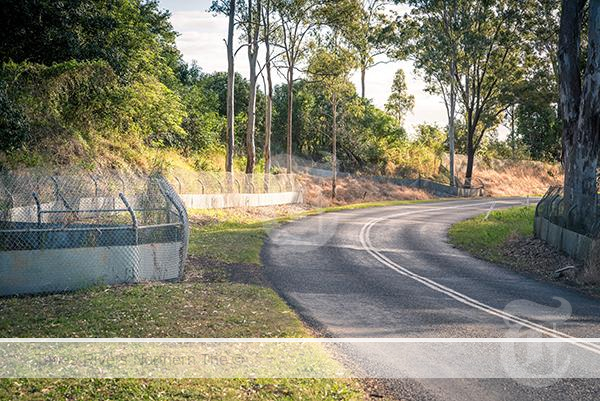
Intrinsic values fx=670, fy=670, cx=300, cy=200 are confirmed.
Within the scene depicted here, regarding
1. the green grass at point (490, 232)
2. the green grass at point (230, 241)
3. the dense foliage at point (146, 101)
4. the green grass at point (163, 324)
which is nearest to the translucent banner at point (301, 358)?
the green grass at point (163, 324)

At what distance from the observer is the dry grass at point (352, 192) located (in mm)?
47219

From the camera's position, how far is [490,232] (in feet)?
86.0

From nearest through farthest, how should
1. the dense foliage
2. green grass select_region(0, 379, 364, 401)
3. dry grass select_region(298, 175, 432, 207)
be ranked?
1. green grass select_region(0, 379, 364, 401)
2. the dense foliage
3. dry grass select_region(298, 175, 432, 207)

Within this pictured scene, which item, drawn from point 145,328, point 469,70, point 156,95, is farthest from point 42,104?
point 469,70

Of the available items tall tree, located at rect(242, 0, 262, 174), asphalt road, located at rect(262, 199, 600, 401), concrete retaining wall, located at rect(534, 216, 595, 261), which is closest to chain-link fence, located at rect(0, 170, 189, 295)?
asphalt road, located at rect(262, 199, 600, 401)

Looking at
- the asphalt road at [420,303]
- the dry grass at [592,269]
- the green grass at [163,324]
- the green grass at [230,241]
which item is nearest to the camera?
the green grass at [163,324]

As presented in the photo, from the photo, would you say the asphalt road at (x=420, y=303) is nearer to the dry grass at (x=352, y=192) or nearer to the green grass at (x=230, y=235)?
the green grass at (x=230, y=235)

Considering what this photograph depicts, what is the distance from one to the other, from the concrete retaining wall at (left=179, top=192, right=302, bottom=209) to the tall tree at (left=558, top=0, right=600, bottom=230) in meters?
16.4

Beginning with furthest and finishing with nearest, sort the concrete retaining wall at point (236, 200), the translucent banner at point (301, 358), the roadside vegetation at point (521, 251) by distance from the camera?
1. the concrete retaining wall at point (236, 200)
2. the roadside vegetation at point (521, 251)
3. the translucent banner at point (301, 358)

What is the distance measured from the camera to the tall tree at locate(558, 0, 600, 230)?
20.0 meters

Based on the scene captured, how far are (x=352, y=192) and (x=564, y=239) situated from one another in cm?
3171

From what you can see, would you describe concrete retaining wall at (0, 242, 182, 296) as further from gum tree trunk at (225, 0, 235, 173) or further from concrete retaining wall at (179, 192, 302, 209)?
gum tree trunk at (225, 0, 235, 173)

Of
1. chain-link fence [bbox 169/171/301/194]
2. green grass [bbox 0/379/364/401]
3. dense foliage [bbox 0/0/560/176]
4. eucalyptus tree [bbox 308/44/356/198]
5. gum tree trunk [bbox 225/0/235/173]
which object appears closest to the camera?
green grass [bbox 0/379/364/401]

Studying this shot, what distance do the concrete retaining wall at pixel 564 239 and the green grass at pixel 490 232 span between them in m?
1.41
